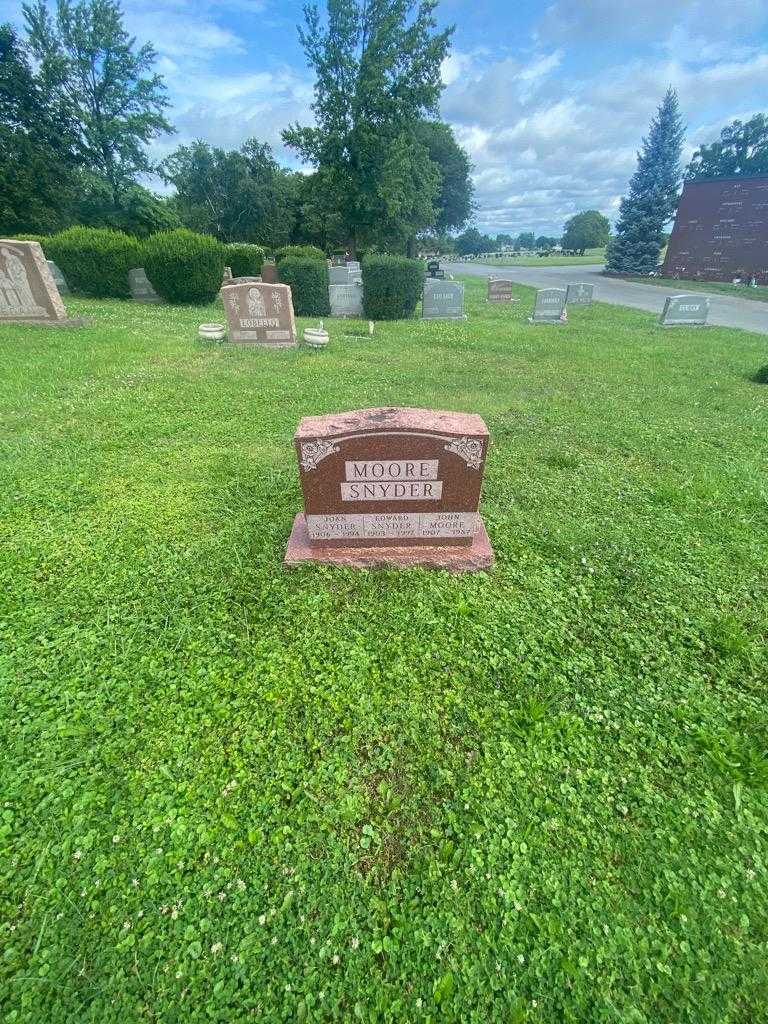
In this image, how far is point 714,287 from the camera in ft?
87.9

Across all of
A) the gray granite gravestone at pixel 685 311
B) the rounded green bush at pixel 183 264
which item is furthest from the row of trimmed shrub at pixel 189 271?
the gray granite gravestone at pixel 685 311

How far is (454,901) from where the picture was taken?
1.79 meters

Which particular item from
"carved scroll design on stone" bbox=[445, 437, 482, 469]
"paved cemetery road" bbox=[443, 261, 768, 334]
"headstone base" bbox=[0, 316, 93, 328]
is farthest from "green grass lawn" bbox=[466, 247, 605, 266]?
"carved scroll design on stone" bbox=[445, 437, 482, 469]

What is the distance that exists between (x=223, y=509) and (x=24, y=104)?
127 ft

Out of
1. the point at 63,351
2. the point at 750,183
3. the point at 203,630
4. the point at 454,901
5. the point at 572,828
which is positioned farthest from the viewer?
the point at 750,183

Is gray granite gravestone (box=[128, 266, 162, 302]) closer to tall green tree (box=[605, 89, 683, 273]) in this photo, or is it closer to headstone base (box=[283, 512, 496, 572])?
headstone base (box=[283, 512, 496, 572])

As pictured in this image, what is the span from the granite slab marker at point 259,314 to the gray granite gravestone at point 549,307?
859 cm

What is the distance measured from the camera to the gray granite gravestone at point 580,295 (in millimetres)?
18181

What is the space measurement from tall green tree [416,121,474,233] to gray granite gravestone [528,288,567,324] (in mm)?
45124

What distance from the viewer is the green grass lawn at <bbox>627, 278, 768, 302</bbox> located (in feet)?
76.7

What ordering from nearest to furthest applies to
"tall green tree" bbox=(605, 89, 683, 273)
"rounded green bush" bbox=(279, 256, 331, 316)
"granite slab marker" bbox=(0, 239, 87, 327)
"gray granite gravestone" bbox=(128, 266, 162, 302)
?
"granite slab marker" bbox=(0, 239, 87, 327) < "rounded green bush" bbox=(279, 256, 331, 316) < "gray granite gravestone" bbox=(128, 266, 162, 302) < "tall green tree" bbox=(605, 89, 683, 273)

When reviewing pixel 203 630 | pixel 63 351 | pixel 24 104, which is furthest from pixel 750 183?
pixel 24 104

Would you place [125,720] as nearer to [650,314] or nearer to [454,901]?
[454,901]

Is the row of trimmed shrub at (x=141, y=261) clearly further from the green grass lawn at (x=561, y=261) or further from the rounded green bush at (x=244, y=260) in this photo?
the green grass lawn at (x=561, y=261)
